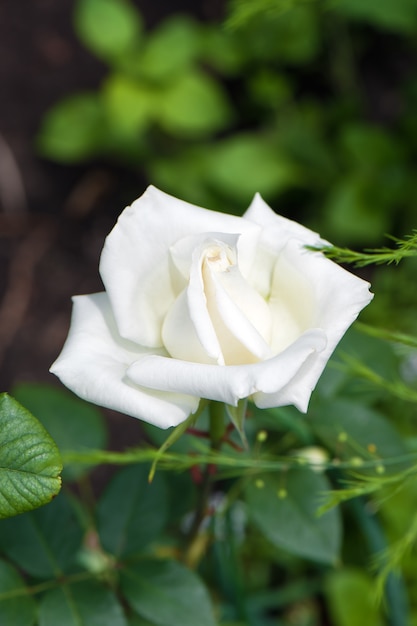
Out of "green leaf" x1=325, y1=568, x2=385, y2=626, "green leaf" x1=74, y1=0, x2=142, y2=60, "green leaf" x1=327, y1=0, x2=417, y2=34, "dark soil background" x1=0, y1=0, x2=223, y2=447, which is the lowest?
"green leaf" x1=325, y1=568, x2=385, y2=626

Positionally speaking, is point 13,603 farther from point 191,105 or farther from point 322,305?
point 191,105

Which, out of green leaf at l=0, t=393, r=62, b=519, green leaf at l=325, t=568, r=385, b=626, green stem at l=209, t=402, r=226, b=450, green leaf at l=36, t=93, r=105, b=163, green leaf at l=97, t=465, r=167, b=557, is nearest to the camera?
green leaf at l=0, t=393, r=62, b=519

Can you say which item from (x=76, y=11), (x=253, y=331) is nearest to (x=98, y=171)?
(x=76, y=11)

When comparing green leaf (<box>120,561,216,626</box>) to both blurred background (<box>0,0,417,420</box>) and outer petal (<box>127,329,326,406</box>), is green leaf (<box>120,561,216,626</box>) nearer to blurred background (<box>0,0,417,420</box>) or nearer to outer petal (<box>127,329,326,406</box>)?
outer petal (<box>127,329,326,406</box>)

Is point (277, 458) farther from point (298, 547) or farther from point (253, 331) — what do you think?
point (253, 331)

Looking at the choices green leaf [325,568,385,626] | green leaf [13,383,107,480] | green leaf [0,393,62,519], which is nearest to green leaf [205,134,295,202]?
green leaf [325,568,385,626]

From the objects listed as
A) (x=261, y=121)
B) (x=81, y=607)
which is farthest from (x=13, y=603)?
(x=261, y=121)
